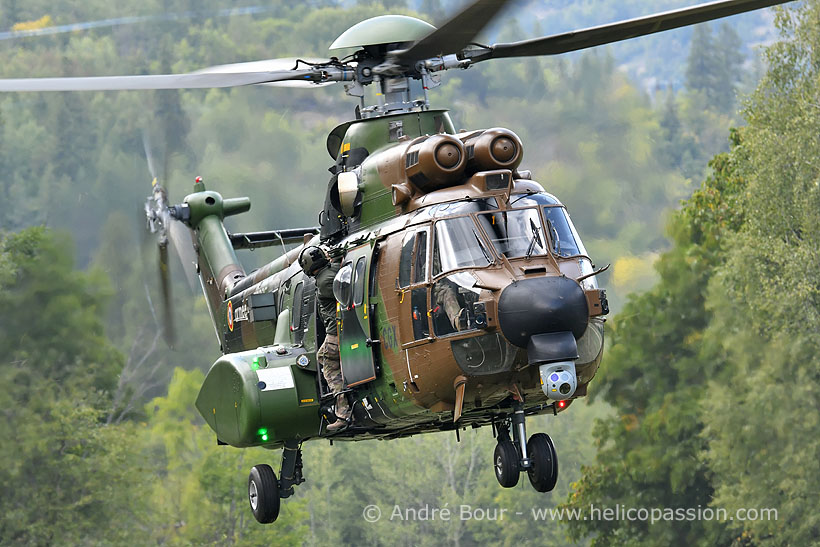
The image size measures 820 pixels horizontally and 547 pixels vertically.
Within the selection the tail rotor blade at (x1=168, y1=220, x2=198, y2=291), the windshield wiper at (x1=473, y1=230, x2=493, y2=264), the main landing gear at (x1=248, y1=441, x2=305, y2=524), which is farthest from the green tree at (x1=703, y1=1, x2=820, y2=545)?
the windshield wiper at (x1=473, y1=230, x2=493, y2=264)

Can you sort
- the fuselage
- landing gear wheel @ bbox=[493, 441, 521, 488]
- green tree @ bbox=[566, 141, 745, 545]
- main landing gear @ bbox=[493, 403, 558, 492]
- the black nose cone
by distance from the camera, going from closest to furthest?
the black nose cone
the fuselage
main landing gear @ bbox=[493, 403, 558, 492]
landing gear wheel @ bbox=[493, 441, 521, 488]
green tree @ bbox=[566, 141, 745, 545]

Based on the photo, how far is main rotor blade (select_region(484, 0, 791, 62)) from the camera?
963 centimetres

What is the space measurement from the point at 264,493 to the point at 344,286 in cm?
226

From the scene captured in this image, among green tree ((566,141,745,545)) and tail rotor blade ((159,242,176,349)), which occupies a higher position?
tail rotor blade ((159,242,176,349))

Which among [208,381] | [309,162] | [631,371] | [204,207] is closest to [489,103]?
[309,162]

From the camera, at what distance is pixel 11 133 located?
3453 cm

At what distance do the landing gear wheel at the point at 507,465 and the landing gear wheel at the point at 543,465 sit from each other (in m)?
0.13

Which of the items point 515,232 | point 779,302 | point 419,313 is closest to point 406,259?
point 419,313

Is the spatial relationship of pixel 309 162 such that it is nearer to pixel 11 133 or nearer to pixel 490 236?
pixel 11 133

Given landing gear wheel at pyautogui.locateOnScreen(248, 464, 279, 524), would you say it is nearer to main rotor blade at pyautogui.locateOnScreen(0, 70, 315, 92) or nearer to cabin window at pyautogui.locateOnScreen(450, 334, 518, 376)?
cabin window at pyautogui.locateOnScreen(450, 334, 518, 376)

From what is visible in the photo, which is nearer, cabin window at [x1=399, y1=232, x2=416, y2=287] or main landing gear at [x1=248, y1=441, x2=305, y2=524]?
cabin window at [x1=399, y1=232, x2=416, y2=287]

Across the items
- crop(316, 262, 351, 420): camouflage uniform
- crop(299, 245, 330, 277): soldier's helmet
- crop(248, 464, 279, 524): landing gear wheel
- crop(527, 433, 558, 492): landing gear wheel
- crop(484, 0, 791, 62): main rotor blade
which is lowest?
crop(248, 464, 279, 524): landing gear wheel

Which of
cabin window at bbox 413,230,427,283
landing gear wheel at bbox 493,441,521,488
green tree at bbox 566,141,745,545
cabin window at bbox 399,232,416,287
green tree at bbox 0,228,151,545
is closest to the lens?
cabin window at bbox 413,230,427,283

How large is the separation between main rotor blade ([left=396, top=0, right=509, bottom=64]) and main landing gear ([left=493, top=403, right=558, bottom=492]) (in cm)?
295
